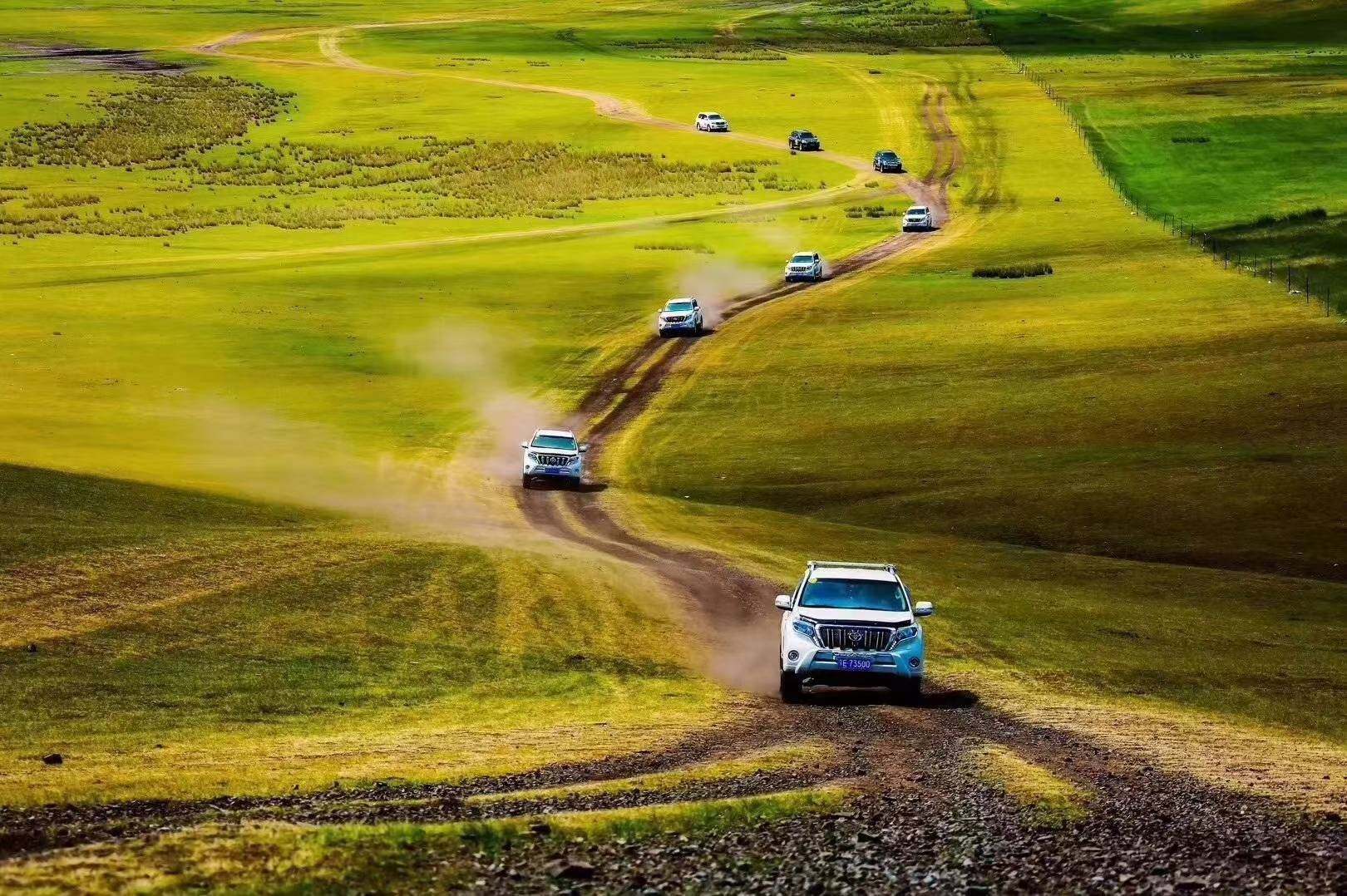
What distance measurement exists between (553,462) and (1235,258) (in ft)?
186

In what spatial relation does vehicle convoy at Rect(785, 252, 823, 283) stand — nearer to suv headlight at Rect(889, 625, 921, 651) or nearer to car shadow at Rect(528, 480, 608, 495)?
car shadow at Rect(528, 480, 608, 495)

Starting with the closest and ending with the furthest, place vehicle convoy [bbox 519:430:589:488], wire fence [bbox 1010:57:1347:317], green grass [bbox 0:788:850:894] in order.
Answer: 1. green grass [bbox 0:788:850:894]
2. vehicle convoy [bbox 519:430:589:488]
3. wire fence [bbox 1010:57:1347:317]

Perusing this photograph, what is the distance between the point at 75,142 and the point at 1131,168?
307ft

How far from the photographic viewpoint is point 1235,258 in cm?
9831

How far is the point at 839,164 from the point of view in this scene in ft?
488

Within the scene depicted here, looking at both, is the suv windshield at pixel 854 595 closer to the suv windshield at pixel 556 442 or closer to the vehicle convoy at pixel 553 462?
the vehicle convoy at pixel 553 462

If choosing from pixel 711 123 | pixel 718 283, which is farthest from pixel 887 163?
pixel 718 283

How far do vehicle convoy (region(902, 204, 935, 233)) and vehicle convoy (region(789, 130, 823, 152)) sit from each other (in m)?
36.8

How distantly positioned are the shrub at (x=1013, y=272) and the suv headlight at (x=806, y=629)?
238 ft

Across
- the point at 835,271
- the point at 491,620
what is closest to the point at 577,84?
the point at 835,271

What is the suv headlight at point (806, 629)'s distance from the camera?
26.8 m

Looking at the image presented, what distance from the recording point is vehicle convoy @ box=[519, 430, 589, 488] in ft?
179

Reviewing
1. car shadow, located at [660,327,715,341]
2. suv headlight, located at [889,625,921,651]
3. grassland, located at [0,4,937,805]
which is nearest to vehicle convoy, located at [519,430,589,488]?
grassland, located at [0,4,937,805]

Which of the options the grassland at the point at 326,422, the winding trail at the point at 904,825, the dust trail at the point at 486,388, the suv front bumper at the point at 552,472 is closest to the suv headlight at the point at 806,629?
the winding trail at the point at 904,825
